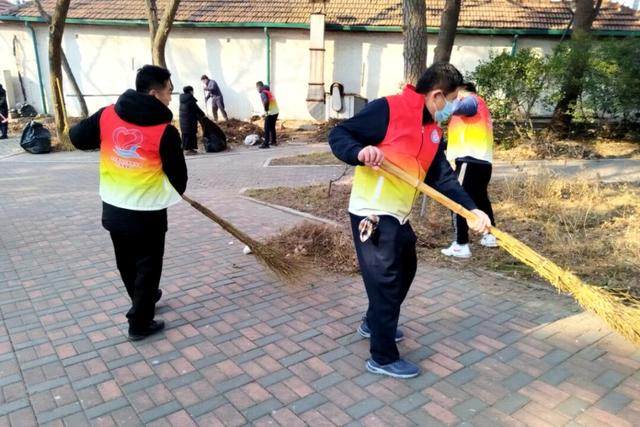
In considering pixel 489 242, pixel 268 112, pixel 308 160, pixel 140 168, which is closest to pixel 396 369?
pixel 140 168

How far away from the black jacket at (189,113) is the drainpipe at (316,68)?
20.6ft

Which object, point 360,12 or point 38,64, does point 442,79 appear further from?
point 38,64

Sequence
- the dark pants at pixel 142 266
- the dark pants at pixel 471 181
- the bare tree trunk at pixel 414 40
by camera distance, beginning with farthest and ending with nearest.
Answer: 1. the bare tree trunk at pixel 414 40
2. the dark pants at pixel 471 181
3. the dark pants at pixel 142 266

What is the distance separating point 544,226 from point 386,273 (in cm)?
361

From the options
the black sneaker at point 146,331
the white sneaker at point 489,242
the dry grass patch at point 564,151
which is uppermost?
the black sneaker at point 146,331

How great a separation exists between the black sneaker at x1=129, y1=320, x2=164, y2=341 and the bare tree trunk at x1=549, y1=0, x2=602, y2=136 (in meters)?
10.6

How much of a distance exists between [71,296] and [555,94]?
10695mm

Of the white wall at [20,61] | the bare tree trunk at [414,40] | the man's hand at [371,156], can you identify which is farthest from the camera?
the white wall at [20,61]

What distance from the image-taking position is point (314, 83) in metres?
16.8

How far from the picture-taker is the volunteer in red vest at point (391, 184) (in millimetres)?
2604

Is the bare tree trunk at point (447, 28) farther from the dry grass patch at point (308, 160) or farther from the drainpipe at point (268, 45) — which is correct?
the drainpipe at point (268, 45)

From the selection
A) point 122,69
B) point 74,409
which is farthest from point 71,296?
point 122,69

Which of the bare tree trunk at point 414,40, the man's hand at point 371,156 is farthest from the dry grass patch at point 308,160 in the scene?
the man's hand at point 371,156

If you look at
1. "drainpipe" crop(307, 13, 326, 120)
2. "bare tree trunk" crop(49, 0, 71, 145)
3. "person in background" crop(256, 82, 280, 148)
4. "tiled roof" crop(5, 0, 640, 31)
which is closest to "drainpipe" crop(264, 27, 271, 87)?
"tiled roof" crop(5, 0, 640, 31)
